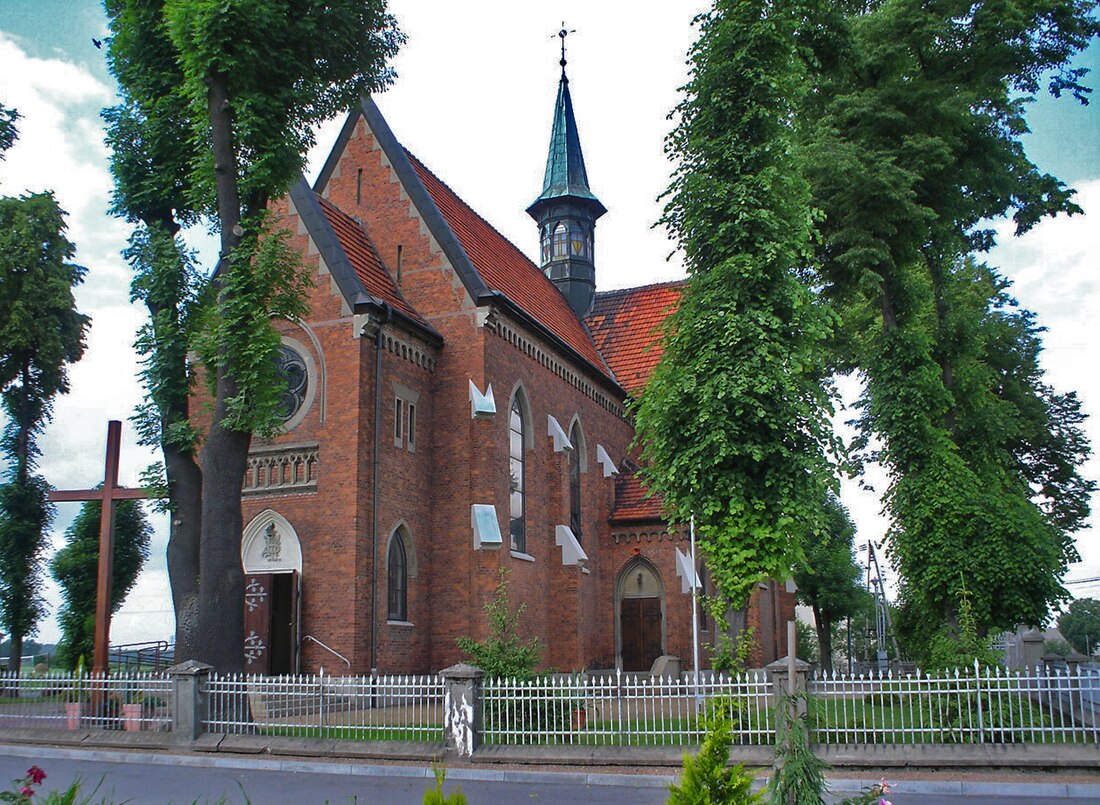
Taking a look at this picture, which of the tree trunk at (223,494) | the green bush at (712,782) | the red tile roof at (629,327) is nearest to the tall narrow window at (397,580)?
the tree trunk at (223,494)

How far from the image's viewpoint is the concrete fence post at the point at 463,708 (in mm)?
12914

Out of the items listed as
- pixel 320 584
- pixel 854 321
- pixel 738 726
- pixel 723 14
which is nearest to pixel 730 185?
pixel 723 14

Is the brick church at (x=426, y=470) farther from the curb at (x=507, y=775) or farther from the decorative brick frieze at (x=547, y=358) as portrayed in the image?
the curb at (x=507, y=775)

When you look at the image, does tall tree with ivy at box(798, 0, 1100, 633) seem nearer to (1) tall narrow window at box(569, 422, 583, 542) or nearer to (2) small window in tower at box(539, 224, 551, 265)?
(1) tall narrow window at box(569, 422, 583, 542)

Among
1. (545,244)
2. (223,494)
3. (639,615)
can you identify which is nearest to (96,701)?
(223,494)

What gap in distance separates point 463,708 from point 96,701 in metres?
6.30

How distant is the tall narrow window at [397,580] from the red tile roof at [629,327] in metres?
12.8

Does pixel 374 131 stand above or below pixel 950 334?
above

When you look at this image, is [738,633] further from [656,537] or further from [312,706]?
[656,537]

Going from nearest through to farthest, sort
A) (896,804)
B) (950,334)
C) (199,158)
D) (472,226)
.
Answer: (896,804) → (199,158) → (950,334) → (472,226)

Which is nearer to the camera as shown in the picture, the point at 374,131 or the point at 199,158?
the point at 199,158

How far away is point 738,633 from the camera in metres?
14.2

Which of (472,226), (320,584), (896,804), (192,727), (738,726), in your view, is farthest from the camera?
(472,226)

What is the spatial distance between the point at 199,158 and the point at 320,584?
8151 mm
